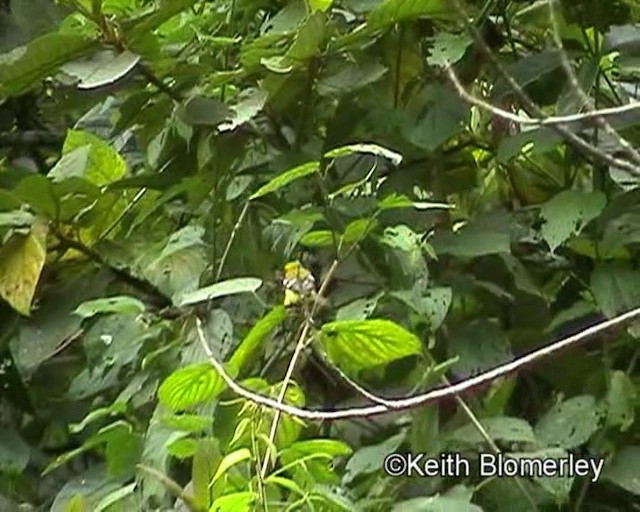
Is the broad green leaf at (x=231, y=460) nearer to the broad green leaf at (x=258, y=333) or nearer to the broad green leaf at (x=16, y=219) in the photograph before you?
the broad green leaf at (x=258, y=333)

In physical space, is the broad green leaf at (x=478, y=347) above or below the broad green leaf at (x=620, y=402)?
above

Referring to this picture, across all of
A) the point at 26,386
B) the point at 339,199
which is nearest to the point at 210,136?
the point at 339,199

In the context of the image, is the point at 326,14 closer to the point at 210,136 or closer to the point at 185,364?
the point at 210,136

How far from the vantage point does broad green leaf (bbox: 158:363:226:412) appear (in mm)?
852

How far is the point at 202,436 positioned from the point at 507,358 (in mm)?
248

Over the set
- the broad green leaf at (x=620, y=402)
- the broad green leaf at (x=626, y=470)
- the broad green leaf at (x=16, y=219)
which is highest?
the broad green leaf at (x=16, y=219)

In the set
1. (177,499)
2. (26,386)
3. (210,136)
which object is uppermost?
(210,136)

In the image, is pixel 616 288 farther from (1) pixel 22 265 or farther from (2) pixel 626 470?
(1) pixel 22 265

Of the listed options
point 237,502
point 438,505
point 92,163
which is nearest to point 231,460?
point 237,502

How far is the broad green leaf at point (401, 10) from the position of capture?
0.98 meters

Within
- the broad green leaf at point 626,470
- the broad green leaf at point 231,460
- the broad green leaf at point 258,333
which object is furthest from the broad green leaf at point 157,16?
the broad green leaf at point 626,470

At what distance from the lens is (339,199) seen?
3.33ft

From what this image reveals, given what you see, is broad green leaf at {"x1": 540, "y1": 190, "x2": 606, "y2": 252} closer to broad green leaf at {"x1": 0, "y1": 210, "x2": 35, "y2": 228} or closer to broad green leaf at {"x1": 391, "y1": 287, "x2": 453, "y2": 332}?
broad green leaf at {"x1": 391, "y1": 287, "x2": 453, "y2": 332}

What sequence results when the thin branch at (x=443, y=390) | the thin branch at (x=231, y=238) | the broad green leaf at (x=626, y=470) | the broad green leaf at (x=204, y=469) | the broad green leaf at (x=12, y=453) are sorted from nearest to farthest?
the thin branch at (x=443, y=390) → the broad green leaf at (x=204, y=469) → the broad green leaf at (x=626, y=470) → the thin branch at (x=231, y=238) → the broad green leaf at (x=12, y=453)
